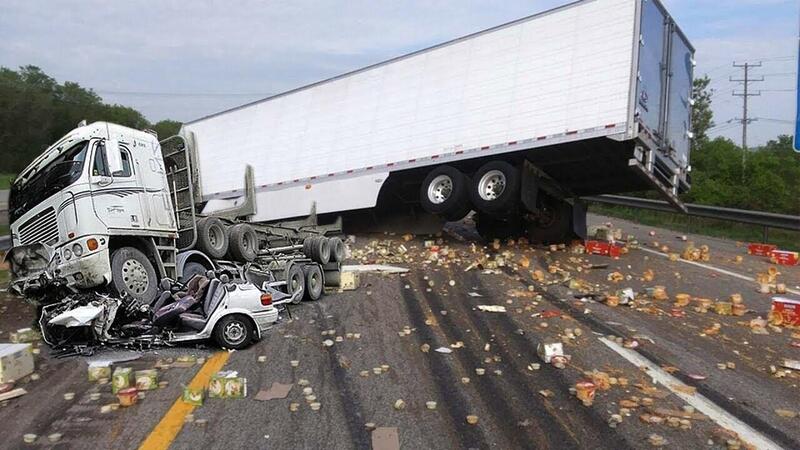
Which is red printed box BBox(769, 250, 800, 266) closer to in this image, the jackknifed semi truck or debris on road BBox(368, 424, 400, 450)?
the jackknifed semi truck

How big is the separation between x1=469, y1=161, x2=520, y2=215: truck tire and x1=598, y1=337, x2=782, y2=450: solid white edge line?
18.7ft

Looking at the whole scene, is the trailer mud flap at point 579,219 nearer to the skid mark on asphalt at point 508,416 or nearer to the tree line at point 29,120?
the skid mark on asphalt at point 508,416

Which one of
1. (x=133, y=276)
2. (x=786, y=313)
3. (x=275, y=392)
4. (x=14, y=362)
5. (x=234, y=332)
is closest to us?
(x=275, y=392)

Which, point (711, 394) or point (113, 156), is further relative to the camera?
point (113, 156)

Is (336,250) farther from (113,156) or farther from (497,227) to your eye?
(113,156)

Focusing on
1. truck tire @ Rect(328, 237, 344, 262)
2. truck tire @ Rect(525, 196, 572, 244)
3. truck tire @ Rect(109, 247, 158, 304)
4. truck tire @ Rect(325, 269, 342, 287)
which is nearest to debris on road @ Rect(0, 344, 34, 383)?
truck tire @ Rect(109, 247, 158, 304)

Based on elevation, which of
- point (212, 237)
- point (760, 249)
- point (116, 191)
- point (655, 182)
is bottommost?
point (760, 249)

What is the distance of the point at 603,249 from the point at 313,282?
19.2 ft

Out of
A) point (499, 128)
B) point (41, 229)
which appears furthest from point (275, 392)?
point (499, 128)

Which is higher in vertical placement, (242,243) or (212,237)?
(212,237)

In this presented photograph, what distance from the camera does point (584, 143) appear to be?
33.7 feet

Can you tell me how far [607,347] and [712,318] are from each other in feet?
6.67

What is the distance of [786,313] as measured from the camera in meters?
6.60

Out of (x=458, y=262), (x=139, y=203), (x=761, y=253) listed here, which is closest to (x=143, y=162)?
(x=139, y=203)
